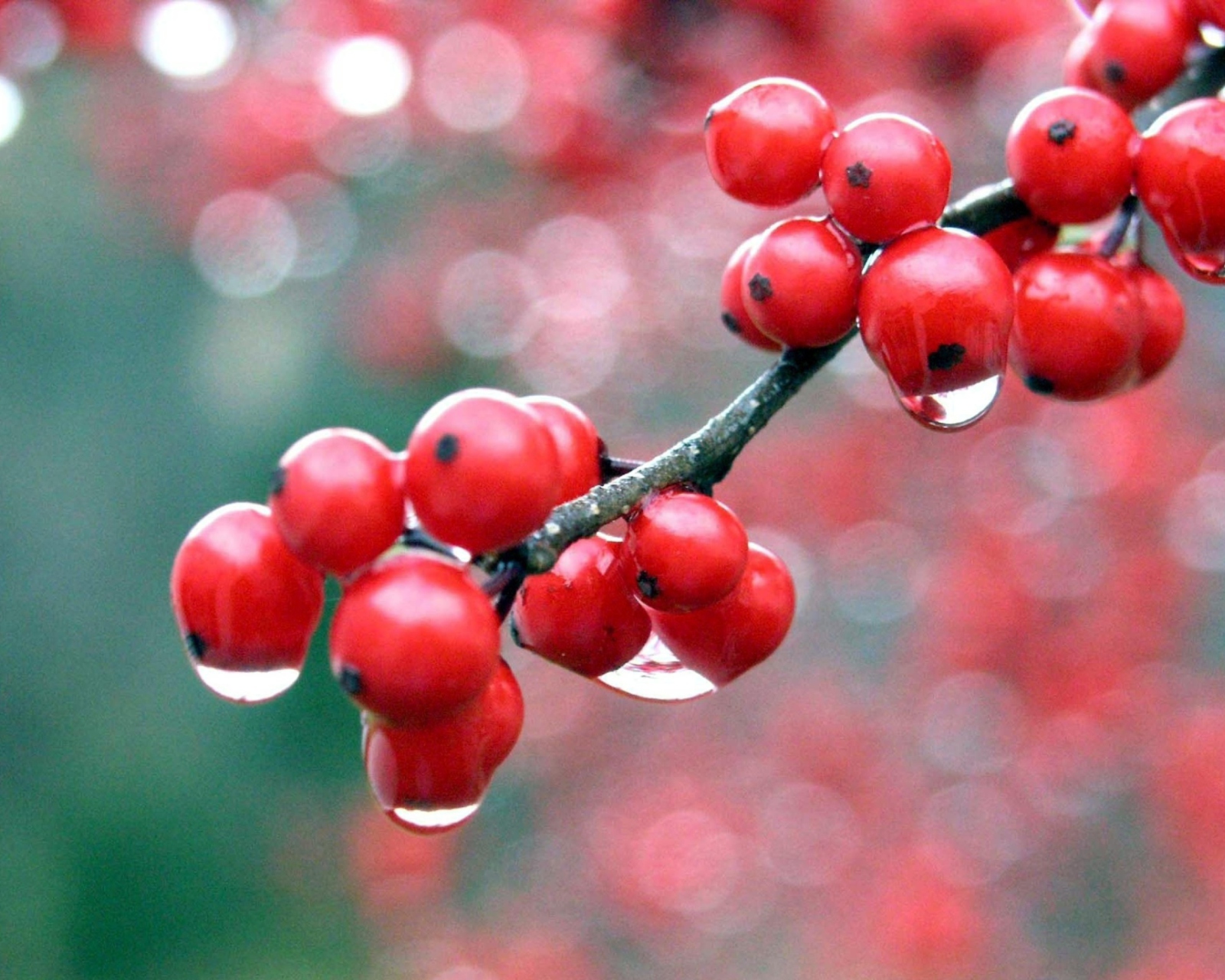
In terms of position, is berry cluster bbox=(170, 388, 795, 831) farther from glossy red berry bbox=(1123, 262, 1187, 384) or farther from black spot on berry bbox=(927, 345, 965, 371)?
glossy red berry bbox=(1123, 262, 1187, 384)

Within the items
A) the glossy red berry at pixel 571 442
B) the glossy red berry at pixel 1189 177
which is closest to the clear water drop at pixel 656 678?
the glossy red berry at pixel 571 442

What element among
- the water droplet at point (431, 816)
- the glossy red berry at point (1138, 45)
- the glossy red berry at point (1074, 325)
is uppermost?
the glossy red berry at point (1138, 45)

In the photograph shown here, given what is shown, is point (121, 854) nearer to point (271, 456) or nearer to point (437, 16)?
point (271, 456)

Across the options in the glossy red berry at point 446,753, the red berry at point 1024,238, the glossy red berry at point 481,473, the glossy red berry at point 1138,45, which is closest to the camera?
the glossy red berry at point 481,473

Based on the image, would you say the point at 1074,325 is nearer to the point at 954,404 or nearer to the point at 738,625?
the point at 954,404

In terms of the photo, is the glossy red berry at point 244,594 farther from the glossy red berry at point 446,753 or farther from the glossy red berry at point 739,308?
Result: the glossy red berry at point 739,308

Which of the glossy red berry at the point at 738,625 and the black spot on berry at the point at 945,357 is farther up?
the black spot on berry at the point at 945,357
